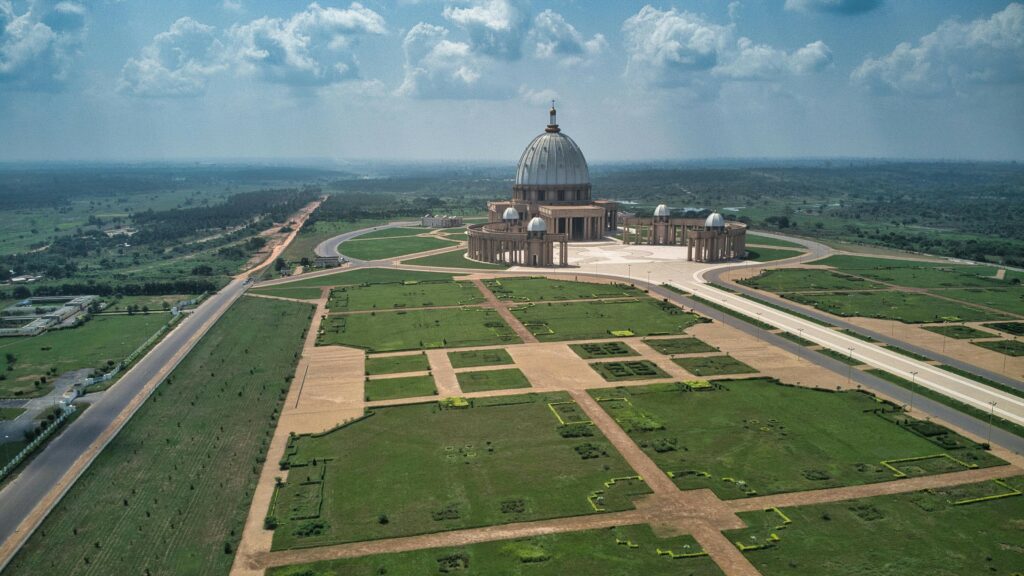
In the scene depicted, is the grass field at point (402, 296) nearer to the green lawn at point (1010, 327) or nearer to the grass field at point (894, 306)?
the grass field at point (894, 306)

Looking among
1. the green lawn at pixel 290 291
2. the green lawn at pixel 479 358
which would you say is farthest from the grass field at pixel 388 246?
the green lawn at pixel 479 358

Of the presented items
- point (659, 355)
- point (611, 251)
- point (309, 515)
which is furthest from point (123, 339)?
point (611, 251)

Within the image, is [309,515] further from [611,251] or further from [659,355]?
[611,251]

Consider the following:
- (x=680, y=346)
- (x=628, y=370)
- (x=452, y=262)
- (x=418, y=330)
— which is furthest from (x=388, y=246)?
(x=628, y=370)

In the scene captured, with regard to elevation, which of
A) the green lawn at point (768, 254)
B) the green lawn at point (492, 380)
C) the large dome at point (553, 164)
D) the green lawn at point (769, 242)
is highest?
the large dome at point (553, 164)

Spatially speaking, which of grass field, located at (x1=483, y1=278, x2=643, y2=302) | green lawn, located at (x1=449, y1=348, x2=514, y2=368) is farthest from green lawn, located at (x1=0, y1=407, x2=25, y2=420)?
grass field, located at (x1=483, y1=278, x2=643, y2=302)
